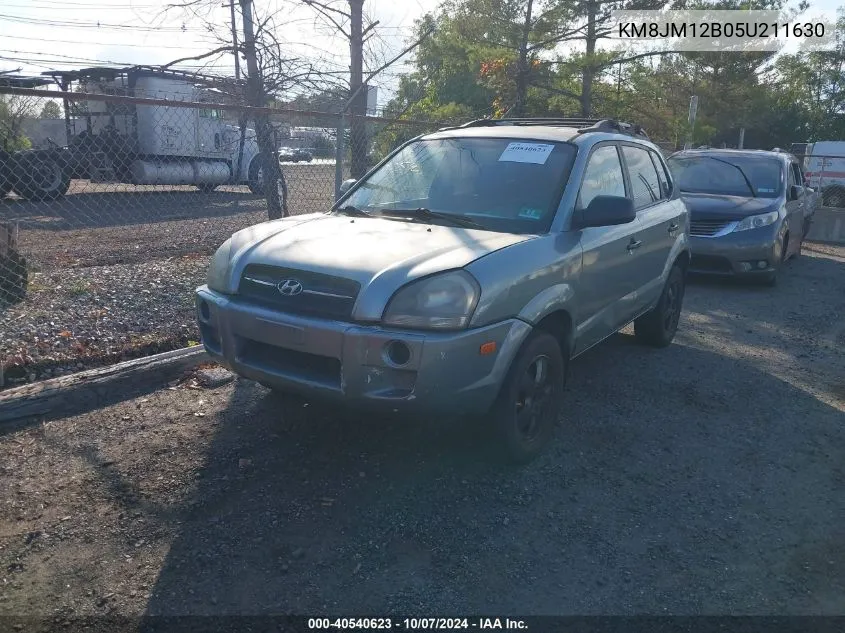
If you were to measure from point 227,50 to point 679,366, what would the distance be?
624 centimetres

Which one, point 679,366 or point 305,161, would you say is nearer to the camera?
point 679,366

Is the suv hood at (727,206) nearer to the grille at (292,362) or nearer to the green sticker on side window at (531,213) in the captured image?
the green sticker on side window at (531,213)

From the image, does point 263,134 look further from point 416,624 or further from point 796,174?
point 796,174

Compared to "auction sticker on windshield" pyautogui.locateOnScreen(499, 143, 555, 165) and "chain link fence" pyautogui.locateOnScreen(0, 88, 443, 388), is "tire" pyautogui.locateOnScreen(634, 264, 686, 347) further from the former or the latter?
"chain link fence" pyautogui.locateOnScreen(0, 88, 443, 388)

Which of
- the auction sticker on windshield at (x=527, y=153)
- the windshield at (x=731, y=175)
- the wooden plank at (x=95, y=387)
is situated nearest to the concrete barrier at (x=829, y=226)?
the windshield at (x=731, y=175)

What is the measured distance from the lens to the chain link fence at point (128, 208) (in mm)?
5426

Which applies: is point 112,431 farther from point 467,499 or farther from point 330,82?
point 330,82

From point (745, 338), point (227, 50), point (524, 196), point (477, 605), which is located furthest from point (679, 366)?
point (227, 50)

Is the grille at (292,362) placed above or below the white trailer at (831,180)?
below

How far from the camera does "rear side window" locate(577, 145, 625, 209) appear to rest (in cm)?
453

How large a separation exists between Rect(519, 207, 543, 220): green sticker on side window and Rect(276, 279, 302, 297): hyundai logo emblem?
4.71ft

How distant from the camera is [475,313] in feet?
11.2

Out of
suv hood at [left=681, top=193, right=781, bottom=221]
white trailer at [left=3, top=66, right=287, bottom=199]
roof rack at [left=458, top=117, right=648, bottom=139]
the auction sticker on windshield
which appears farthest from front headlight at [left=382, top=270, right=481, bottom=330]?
white trailer at [left=3, top=66, right=287, bottom=199]

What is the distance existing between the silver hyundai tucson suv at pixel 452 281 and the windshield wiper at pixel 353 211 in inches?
0.5
